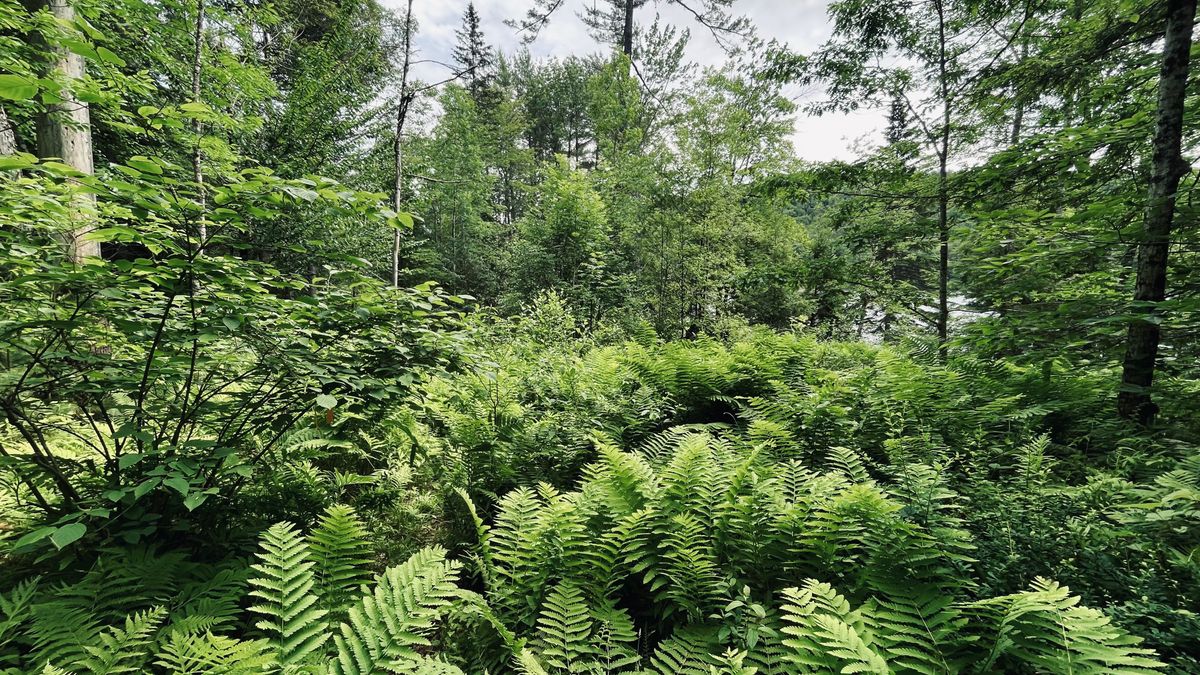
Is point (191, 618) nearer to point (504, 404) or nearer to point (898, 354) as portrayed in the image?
point (504, 404)

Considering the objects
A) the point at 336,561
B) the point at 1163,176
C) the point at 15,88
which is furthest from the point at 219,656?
the point at 1163,176

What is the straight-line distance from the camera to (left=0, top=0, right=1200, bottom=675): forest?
65.0 inches

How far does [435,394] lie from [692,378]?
Result: 9.47 ft

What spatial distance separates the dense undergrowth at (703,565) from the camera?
5.12ft

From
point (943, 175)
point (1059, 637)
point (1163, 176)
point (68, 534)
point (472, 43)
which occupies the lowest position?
point (1059, 637)

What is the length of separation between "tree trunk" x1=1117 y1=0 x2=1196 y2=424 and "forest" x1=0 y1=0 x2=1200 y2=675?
22 millimetres

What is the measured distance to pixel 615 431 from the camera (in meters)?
4.00

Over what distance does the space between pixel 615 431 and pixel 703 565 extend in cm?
203

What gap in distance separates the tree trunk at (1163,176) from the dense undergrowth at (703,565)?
0.61m

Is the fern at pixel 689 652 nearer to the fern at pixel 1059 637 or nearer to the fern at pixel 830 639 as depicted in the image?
the fern at pixel 830 639

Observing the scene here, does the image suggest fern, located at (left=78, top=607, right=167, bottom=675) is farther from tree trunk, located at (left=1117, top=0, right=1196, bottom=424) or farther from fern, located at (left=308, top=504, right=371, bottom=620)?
tree trunk, located at (left=1117, top=0, right=1196, bottom=424)

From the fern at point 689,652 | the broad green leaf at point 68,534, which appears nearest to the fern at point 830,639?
the fern at point 689,652

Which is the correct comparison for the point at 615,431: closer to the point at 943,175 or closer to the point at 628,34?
the point at 943,175

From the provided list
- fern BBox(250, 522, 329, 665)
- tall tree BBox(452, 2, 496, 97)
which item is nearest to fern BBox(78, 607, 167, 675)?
fern BBox(250, 522, 329, 665)
